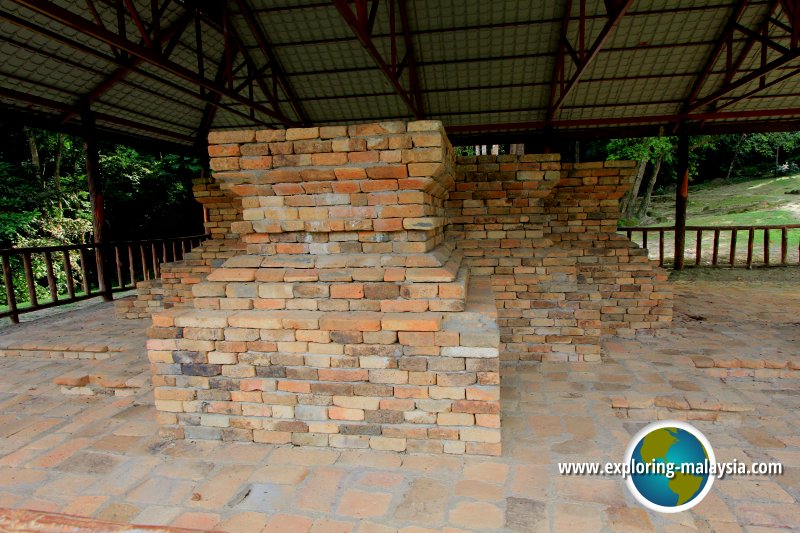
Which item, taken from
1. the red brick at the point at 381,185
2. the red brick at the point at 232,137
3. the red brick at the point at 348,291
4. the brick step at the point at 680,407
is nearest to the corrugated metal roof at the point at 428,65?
the red brick at the point at 232,137

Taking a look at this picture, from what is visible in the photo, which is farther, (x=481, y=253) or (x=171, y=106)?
(x=171, y=106)

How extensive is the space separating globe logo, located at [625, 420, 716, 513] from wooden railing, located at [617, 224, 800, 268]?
5.50m

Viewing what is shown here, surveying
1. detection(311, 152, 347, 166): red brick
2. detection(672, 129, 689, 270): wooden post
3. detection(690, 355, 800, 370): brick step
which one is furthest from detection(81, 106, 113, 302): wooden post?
detection(672, 129, 689, 270): wooden post

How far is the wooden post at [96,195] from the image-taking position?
7.98 meters

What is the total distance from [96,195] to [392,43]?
6.71 metres

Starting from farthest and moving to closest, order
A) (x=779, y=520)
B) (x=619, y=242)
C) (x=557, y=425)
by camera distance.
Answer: (x=619, y=242)
(x=557, y=425)
(x=779, y=520)

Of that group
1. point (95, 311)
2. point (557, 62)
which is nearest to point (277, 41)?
point (557, 62)

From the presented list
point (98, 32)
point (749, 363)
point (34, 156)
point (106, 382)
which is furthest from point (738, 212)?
point (34, 156)

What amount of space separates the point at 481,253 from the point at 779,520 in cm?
297

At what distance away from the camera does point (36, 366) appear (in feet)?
15.2

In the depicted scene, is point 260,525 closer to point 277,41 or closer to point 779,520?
point 779,520

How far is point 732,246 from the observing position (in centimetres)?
968

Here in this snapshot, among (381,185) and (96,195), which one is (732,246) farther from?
(96,195)

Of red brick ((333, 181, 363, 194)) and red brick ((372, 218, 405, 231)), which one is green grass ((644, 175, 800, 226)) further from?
red brick ((333, 181, 363, 194))
